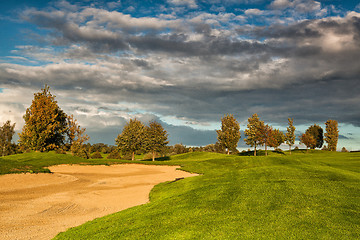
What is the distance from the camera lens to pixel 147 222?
9.57 metres

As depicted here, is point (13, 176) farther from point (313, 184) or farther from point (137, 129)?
point (137, 129)

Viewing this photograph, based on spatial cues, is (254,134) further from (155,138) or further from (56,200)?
(56,200)

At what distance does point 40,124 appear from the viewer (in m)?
45.7

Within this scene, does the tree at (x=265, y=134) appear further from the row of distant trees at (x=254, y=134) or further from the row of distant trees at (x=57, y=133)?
the row of distant trees at (x=57, y=133)

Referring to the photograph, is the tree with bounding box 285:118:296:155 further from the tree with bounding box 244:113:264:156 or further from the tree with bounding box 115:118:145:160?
the tree with bounding box 115:118:145:160

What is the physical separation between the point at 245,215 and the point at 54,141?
5384cm

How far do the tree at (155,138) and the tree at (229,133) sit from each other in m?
21.6

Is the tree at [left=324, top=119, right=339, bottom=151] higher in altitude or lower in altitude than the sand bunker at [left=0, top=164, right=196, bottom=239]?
higher

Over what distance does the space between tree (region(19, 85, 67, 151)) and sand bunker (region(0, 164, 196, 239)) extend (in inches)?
907

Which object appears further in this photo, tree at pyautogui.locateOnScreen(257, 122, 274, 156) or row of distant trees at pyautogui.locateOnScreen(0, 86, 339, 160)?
tree at pyautogui.locateOnScreen(257, 122, 274, 156)

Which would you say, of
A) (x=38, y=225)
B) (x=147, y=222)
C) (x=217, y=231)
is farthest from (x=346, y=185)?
(x=38, y=225)

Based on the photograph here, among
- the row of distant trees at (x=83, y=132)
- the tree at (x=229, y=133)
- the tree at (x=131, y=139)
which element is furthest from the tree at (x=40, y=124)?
the tree at (x=229, y=133)

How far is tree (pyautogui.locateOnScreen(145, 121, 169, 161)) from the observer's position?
65206mm

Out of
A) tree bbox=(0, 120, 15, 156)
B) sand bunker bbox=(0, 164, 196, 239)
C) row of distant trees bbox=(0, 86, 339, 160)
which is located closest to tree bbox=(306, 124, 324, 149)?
row of distant trees bbox=(0, 86, 339, 160)
